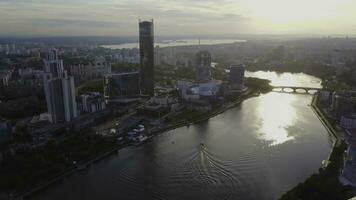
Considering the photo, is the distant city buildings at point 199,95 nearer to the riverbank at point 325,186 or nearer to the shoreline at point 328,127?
the shoreline at point 328,127

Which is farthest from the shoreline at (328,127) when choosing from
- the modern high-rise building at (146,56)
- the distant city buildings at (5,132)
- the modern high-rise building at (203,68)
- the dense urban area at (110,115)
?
the distant city buildings at (5,132)

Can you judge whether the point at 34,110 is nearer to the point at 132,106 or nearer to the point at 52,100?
the point at 52,100

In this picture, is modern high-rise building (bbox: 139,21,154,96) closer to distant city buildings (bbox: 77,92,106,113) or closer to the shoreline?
distant city buildings (bbox: 77,92,106,113)

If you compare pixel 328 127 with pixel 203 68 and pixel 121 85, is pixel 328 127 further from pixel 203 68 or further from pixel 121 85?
pixel 203 68

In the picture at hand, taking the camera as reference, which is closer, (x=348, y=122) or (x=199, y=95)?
(x=348, y=122)

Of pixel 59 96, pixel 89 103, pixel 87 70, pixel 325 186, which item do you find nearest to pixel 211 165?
pixel 325 186
